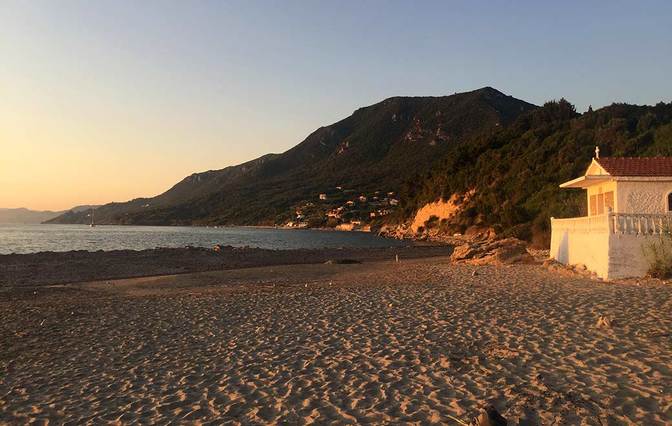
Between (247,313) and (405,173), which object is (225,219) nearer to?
(405,173)

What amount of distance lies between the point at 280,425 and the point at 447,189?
66849mm

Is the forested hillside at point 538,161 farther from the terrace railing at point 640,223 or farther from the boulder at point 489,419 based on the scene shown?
the boulder at point 489,419

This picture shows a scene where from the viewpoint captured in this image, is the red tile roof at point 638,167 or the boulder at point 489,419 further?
the red tile roof at point 638,167

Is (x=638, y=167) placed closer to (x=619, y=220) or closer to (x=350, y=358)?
(x=619, y=220)

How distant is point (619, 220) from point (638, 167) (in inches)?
170

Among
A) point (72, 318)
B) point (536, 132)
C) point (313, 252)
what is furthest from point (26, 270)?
point (536, 132)

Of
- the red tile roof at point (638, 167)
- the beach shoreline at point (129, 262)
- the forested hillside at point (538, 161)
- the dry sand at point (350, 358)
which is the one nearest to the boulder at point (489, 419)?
the dry sand at point (350, 358)

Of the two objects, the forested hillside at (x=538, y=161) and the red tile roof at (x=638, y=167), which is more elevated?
the forested hillside at (x=538, y=161)

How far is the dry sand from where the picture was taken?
626 centimetres

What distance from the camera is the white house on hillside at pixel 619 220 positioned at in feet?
53.2

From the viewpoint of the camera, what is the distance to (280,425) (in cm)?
584

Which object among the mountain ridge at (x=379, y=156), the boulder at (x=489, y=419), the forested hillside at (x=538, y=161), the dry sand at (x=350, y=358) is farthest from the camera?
the mountain ridge at (x=379, y=156)

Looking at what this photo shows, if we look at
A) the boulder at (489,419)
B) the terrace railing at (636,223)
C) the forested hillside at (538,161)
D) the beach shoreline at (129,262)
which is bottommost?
the beach shoreline at (129,262)

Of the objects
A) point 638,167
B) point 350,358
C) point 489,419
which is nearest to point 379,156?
point 638,167
